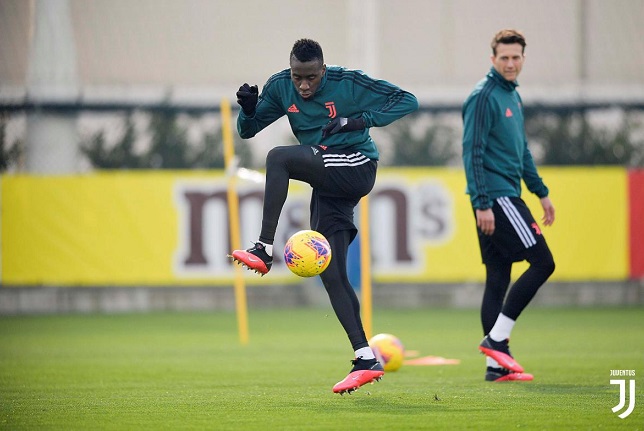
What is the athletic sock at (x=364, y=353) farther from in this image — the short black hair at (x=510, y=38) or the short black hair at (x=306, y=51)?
the short black hair at (x=510, y=38)

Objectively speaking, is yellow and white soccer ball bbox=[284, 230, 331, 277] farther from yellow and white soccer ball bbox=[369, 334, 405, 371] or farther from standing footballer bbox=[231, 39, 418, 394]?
yellow and white soccer ball bbox=[369, 334, 405, 371]

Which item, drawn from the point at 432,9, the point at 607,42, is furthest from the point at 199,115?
the point at 607,42

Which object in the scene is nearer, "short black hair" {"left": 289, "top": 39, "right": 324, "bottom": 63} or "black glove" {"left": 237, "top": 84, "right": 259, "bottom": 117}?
"short black hair" {"left": 289, "top": 39, "right": 324, "bottom": 63}

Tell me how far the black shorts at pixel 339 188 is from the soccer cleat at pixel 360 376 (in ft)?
2.80

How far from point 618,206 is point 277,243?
4.71 metres

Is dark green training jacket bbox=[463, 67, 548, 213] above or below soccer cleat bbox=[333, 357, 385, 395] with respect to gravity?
above

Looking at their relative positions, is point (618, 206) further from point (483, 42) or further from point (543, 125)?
point (483, 42)

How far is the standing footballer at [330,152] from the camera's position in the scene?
21.7 feet

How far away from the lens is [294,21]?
1606 centimetres

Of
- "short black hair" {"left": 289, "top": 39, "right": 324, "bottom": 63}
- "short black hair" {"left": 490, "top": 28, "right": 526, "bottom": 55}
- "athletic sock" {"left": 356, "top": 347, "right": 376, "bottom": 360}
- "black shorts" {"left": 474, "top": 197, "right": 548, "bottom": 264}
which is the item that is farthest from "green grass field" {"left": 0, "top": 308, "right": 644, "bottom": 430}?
"short black hair" {"left": 490, "top": 28, "right": 526, "bottom": 55}

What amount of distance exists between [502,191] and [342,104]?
138 centimetres

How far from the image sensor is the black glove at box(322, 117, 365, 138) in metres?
6.64

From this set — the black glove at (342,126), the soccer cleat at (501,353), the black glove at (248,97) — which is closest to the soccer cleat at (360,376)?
the soccer cleat at (501,353)

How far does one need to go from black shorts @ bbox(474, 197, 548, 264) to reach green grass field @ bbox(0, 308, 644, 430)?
0.90 meters
